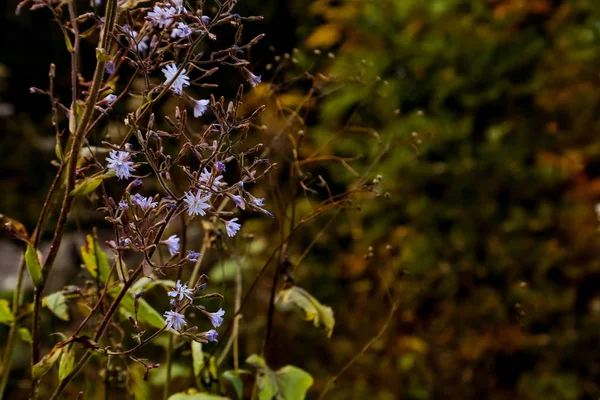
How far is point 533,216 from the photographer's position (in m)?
3.28

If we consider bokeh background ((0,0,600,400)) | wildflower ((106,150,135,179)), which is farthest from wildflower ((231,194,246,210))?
bokeh background ((0,0,600,400))

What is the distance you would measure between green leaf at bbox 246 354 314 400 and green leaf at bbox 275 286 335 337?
3.9 inches

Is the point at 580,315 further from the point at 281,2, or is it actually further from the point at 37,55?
the point at 37,55

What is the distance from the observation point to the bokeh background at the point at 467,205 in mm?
3152

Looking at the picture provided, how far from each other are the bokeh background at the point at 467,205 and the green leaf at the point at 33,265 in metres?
1.90

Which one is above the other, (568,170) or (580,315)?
(568,170)

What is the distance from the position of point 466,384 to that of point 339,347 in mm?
580

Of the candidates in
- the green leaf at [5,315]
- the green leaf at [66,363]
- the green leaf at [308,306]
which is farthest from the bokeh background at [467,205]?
the green leaf at [66,363]

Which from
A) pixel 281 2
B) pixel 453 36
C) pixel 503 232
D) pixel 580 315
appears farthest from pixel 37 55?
pixel 580 315

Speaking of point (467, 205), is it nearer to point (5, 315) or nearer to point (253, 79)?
point (5, 315)

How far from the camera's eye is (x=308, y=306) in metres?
1.47

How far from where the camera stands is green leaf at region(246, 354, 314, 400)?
55.0 inches

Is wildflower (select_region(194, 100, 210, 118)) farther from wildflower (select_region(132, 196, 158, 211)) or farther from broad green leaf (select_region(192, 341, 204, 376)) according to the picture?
broad green leaf (select_region(192, 341, 204, 376))

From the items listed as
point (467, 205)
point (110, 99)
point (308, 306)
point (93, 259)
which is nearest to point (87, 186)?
point (110, 99)
